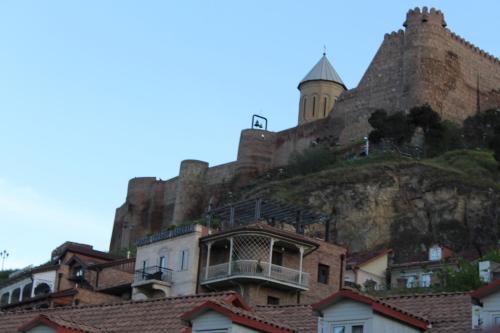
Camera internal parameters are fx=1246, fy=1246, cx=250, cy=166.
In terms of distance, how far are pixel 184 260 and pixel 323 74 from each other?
49737 mm

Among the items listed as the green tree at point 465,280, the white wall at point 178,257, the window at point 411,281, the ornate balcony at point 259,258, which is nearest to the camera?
A: the green tree at point 465,280

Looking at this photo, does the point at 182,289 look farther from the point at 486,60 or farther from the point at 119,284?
the point at 486,60

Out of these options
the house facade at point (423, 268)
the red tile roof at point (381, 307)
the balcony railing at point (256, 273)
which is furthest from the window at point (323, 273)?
the red tile roof at point (381, 307)

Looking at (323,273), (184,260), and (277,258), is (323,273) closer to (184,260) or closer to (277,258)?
(277,258)

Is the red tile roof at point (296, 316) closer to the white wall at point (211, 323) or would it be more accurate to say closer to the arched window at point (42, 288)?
the white wall at point (211, 323)

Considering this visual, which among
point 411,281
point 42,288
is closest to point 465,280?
point 411,281

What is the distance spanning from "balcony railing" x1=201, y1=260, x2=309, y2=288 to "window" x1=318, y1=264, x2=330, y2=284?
1.73 meters

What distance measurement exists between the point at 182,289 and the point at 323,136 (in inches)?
1622

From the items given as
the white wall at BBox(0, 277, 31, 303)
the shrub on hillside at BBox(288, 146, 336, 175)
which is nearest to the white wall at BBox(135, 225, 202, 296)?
the white wall at BBox(0, 277, 31, 303)

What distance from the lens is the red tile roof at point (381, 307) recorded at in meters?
21.6

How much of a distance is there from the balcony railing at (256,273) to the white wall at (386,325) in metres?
25.6

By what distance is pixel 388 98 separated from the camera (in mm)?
86438

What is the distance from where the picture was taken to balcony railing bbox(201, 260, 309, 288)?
47688 mm

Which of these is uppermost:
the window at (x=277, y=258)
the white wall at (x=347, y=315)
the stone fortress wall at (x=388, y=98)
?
the stone fortress wall at (x=388, y=98)
